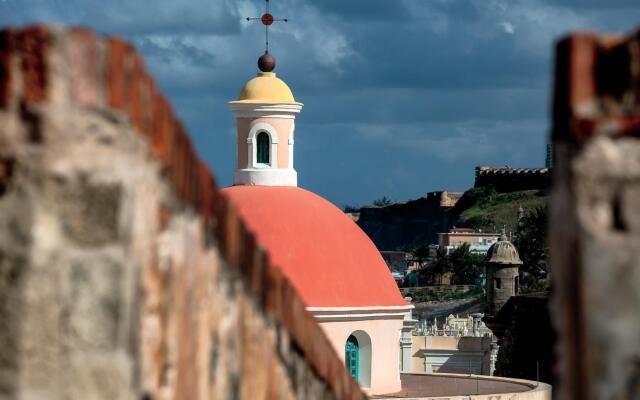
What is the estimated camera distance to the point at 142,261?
3.25 m

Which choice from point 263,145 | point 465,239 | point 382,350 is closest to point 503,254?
point 263,145

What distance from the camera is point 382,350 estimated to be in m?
26.3

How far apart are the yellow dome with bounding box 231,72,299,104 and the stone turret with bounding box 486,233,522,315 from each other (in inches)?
843

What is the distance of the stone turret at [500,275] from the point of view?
49.2 metres

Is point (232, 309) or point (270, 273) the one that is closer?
point (232, 309)

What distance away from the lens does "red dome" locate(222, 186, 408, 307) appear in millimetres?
25219

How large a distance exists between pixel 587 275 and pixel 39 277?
3.14ft

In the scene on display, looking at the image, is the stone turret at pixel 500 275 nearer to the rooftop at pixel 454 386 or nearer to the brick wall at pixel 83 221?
the rooftop at pixel 454 386

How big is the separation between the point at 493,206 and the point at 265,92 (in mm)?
90476

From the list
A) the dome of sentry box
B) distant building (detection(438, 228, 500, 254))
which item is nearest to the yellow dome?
the dome of sentry box

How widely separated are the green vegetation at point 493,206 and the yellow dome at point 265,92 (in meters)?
77.9

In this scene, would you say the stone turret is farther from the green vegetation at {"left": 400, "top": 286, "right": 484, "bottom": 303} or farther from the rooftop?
the green vegetation at {"left": 400, "top": 286, "right": 484, "bottom": 303}

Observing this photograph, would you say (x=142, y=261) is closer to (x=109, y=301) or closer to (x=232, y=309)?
(x=109, y=301)

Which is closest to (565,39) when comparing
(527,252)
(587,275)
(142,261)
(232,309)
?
(587,275)
